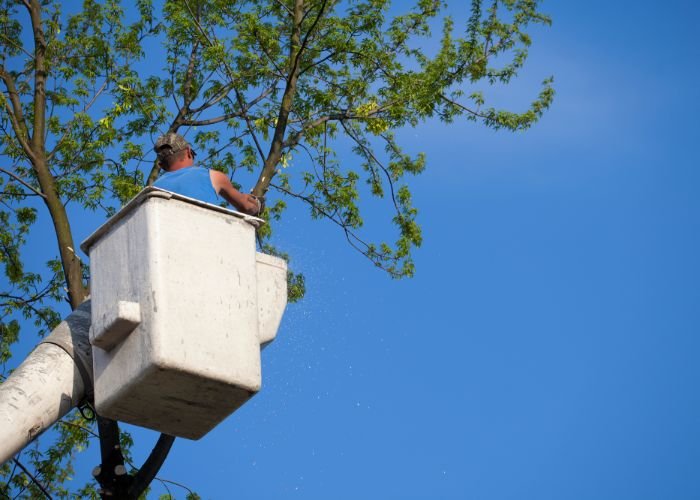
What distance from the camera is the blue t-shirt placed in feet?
26.2

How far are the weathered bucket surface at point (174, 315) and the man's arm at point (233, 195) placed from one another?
0.67 m

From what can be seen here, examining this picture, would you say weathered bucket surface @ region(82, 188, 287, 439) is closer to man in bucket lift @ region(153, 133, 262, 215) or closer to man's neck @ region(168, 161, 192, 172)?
man in bucket lift @ region(153, 133, 262, 215)

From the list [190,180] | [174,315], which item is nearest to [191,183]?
[190,180]

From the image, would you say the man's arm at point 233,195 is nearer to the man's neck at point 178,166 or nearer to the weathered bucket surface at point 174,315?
the man's neck at point 178,166

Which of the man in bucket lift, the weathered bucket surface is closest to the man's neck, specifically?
the man in bucket lift

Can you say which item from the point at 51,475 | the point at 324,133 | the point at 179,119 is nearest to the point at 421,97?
the point at 324,133

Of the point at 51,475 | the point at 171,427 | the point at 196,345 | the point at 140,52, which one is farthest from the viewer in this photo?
the point at 140,52

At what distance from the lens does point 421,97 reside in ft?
39.8

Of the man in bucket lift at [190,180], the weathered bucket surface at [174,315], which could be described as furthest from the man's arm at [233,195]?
the weathered bucket surface at [174,315]

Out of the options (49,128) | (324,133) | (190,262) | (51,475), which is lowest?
(190,262)

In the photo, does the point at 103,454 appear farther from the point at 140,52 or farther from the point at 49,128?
the point at 140,52

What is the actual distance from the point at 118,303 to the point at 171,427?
2.70 ft

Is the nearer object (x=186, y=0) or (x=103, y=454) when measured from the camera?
(x=103, y=454)

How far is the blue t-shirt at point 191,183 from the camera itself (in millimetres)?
7973
